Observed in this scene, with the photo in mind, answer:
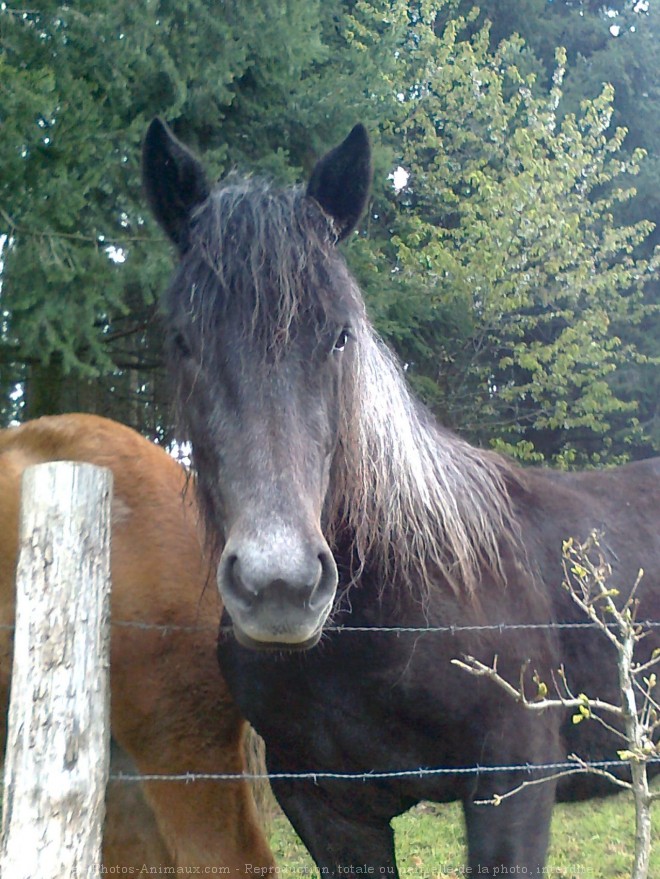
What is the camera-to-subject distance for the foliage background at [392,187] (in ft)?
14.4

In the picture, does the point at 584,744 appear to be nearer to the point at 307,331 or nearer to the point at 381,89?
the point at 307,331

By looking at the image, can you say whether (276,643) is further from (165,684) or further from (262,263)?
(165,684)

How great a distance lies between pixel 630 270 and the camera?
27.7 ft

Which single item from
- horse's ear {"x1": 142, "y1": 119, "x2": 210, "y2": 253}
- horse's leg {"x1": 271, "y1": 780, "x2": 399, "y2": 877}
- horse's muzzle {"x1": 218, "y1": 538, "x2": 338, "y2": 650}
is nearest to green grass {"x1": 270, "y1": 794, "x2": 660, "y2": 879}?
horse's leg {"x1": 271, "y1": 780, "x2": 399, "y2": 877}

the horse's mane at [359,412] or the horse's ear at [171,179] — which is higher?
the horse's ear at [171,179]

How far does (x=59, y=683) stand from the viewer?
1.92m

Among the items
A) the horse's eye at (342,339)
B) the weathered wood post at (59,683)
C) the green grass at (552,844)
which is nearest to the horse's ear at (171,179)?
the horse's eye at (342,339)

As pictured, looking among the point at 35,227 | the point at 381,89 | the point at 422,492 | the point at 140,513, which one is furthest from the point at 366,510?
the point at 381,89

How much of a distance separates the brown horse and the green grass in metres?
1.38

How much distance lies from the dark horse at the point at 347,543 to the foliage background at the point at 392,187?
83.5 inches

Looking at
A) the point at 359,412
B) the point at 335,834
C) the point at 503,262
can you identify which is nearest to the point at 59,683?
the point at 359,412

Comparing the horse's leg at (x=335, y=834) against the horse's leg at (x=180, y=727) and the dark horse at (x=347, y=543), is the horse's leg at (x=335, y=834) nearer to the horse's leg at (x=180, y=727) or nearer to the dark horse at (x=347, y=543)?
the dark horse at (x=347, y=543)

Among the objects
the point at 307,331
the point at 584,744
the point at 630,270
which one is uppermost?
the point at 630,270

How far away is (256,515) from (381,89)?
506 centimetres
